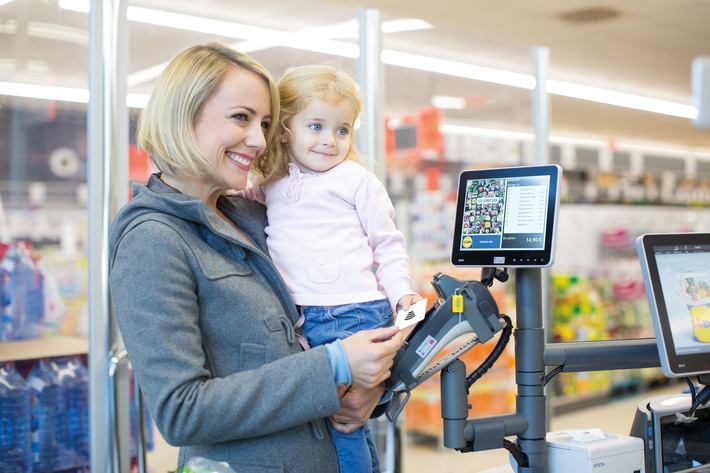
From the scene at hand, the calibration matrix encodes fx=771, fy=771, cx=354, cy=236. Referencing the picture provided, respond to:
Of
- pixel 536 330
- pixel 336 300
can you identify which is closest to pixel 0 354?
pixel 336 300

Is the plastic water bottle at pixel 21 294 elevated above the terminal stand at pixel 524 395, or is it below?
above

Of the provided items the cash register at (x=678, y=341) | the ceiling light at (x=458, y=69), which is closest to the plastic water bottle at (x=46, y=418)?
the cash register at (x=678, y=341)

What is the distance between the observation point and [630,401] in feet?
24.7

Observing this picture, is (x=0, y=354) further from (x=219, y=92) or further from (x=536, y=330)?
(x=536, y=330)

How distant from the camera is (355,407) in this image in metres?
1.66

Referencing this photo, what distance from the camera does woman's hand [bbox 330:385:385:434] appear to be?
1654 millimetres

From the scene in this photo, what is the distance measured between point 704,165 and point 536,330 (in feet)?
46.3

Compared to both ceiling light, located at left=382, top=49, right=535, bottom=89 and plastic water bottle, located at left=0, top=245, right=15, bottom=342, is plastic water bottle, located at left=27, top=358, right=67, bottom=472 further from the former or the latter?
ceiling light, located at left=382, top=49, right=535, bottom=89

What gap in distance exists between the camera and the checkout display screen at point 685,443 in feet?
6.13

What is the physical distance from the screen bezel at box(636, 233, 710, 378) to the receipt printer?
0.19 meters

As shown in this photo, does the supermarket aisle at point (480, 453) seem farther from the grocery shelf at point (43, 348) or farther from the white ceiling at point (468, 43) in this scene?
the white ceiling at point (468, 43)

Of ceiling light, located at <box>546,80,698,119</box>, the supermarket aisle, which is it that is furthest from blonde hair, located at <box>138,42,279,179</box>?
ceiling light, located at <box>546,80,698,119</box>

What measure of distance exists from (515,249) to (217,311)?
0.62 meters

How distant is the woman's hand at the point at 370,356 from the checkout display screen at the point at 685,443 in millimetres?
774
